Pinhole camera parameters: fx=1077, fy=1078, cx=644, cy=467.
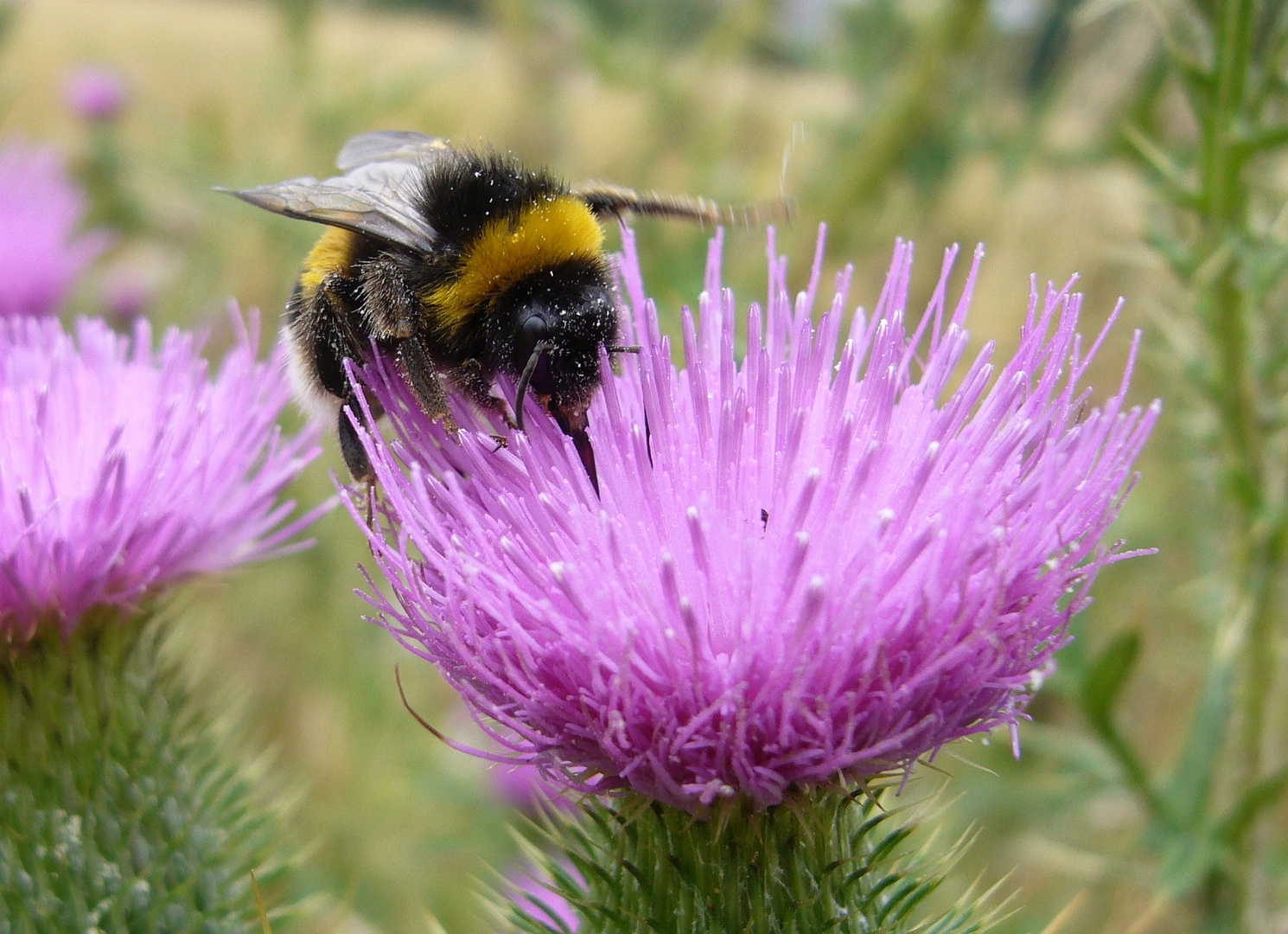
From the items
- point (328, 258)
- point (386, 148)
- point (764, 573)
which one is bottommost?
point (764, 573)

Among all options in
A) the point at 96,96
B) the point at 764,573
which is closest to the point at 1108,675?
the point at 764,573

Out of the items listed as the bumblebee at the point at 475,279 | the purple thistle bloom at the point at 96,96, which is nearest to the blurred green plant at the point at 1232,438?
the bumblebee at the point at 475,279

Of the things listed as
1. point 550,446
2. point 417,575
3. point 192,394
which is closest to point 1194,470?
point 550,446

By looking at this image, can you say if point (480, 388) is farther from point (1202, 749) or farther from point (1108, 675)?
point (1202, 749)

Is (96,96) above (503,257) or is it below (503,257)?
below

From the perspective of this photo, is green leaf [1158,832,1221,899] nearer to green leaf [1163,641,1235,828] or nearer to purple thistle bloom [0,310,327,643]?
green leaf [1163,641,1235,828]

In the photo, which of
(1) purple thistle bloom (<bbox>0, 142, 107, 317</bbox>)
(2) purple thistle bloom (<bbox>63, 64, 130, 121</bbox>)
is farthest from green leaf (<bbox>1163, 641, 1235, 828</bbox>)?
(2) purple thistle bloom (<bbox>63, 64, 130, 121</bbox>)

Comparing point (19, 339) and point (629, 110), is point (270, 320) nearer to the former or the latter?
point (629, 110)
